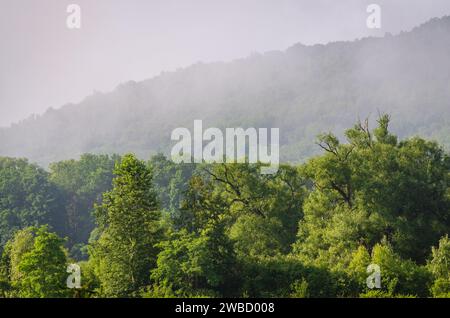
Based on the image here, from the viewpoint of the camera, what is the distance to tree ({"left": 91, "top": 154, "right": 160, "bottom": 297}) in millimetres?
35281

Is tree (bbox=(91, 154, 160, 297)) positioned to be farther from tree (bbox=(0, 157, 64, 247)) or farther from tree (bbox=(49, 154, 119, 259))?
tree (bbox=(49, 154, 119, 259))

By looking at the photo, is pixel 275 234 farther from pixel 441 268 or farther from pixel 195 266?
pixel 195 266

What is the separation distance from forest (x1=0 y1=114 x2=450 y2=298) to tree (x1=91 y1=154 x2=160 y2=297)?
0.23 feet

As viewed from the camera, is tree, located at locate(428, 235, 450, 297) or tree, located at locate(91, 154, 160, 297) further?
tree, located at locate(91, 154, 160, 297)

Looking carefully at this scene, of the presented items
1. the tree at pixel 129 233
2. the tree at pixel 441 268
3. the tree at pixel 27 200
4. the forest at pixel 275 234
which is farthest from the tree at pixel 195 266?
the tree at pixel 27 200

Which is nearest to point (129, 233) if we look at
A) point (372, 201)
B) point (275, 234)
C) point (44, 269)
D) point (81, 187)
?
point (44, 269)

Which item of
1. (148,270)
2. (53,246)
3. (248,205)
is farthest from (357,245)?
(53,246)

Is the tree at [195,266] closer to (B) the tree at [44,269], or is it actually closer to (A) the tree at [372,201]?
(B) the tree at [44,269]

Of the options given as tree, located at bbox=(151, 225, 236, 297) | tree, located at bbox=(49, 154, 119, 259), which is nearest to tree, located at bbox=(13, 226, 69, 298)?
tree, located at bbox=(151, 225, 236, 297)

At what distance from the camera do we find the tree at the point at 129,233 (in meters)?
Result: 35.3

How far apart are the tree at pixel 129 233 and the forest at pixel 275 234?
0.07m

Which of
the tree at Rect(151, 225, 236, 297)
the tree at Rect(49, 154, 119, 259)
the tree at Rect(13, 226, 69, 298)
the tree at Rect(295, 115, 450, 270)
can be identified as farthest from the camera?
the tree at Rect(49, 154, 119, 259)
